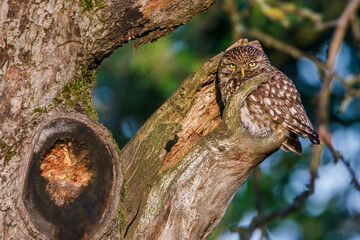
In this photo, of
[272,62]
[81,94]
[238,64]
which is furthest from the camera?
[272,62]

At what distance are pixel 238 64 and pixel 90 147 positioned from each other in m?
1.88

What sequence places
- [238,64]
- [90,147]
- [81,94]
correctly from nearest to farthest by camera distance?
[90,147] → [81,94] → [238,64]

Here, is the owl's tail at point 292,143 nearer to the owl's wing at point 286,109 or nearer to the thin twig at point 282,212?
the owl's wing at point 286,109

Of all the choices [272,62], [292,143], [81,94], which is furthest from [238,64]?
[272,62]

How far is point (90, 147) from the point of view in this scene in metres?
2.04

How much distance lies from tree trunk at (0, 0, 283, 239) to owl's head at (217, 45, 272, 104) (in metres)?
0.95

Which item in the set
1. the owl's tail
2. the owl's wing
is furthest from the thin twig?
the owl's tail

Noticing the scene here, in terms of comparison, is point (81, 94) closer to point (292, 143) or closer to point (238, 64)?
point (238, 64)

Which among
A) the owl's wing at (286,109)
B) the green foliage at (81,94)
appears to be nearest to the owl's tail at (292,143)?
the owl's wing at (286,109)

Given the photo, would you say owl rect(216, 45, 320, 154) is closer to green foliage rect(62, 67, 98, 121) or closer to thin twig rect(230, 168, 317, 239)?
thin twig rect(230, 168, 317, 239)

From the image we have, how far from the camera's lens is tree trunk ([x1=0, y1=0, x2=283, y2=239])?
1916mm

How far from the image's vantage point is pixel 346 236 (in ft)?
19.4

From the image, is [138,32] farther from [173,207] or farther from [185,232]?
[185,232]

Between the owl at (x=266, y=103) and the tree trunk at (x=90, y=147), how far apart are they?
3.19 ft
